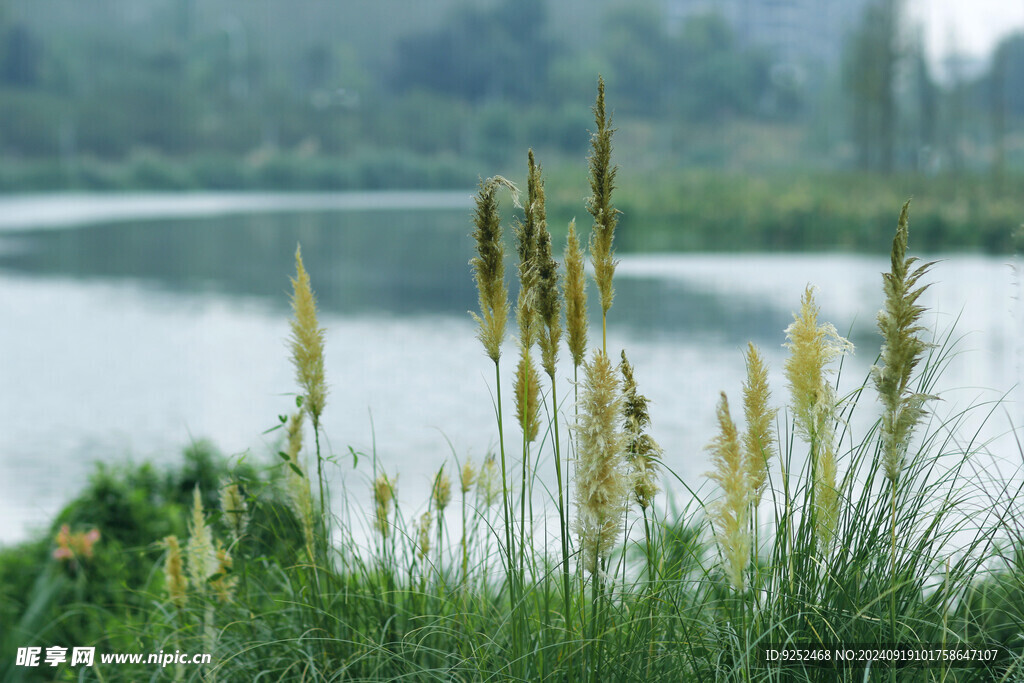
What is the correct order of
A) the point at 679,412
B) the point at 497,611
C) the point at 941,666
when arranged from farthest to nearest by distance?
1. the point at 679,412
2. the point at 497,611
3. the point at 941,666

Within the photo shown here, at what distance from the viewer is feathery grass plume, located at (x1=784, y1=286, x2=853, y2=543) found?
172cm

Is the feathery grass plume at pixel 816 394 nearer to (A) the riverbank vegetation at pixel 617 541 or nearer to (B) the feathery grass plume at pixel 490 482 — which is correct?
(A) the riverbank vegetation at pixel 617 541

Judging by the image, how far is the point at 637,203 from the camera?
86.7 feet

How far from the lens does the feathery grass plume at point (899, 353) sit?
154 centimetres

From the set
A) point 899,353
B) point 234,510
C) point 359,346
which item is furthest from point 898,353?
point 359,346

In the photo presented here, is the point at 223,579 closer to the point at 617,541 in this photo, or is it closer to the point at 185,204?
the point at 617,541

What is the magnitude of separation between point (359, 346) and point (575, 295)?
34.1 ft

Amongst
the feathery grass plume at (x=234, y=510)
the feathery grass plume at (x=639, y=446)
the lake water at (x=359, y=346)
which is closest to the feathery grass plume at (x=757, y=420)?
the feathery grass plume at (x=639, y=446)

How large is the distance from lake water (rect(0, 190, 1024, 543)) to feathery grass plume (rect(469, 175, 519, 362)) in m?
0.20

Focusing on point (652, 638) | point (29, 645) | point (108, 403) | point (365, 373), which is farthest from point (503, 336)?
point (108, 403)

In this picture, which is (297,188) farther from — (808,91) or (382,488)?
Answer: (382,488)

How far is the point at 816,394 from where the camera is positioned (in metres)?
1.74

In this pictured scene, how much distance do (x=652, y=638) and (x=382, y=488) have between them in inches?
33.0

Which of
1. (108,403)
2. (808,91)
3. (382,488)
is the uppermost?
(808,91)
